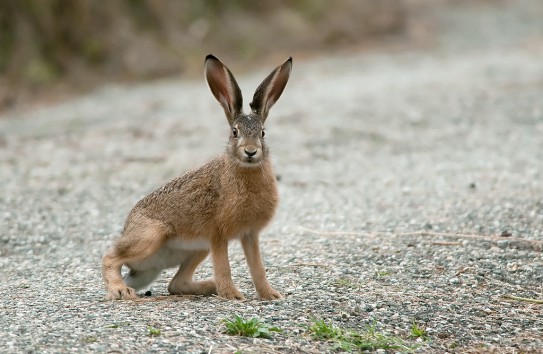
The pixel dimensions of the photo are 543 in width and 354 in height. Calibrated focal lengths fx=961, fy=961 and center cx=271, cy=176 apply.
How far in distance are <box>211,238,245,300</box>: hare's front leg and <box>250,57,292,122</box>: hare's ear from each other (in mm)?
992

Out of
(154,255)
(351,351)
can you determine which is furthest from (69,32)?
(351,351)

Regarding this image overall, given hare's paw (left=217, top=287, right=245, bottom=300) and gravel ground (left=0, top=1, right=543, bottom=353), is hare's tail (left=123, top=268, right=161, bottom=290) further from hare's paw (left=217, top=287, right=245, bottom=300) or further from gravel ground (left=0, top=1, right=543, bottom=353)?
hare's paw (left=217, top=287, right=245, bottom=300)

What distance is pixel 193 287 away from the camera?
23.6 feet

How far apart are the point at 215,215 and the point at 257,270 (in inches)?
19.4

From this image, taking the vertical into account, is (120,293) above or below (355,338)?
above

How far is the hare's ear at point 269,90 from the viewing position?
23.0 ft

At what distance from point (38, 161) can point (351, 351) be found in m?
8.82

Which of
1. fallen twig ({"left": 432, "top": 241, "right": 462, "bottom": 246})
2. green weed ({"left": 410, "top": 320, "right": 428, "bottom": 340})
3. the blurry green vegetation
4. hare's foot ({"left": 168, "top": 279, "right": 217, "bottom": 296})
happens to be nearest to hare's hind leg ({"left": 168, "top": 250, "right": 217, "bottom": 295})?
hare's foot ({"left": 168, "top": 279, "right": 217, "bottom": 296})

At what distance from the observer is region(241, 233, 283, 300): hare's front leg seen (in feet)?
22.4

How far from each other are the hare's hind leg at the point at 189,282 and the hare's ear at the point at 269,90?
45.0 inches

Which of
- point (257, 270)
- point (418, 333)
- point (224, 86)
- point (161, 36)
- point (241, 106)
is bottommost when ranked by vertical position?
point (418, 333)

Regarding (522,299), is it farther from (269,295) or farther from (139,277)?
(139,277)

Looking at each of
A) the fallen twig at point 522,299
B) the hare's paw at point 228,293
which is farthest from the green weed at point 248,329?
the fallen twig at point 522,299

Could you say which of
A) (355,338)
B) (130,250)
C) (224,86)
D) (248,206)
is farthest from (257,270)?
(224,86)
